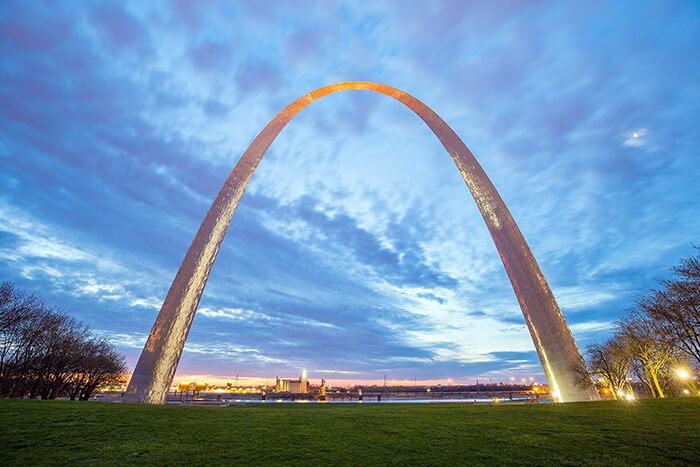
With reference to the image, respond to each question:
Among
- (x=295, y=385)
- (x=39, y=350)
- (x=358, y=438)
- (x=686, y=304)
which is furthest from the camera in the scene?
(x=295, y=385)

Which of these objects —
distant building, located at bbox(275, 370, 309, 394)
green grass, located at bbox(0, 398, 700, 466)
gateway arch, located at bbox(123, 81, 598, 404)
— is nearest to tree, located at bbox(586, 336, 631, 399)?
gateway arch, located at bbox(123, 81, 598, 404)

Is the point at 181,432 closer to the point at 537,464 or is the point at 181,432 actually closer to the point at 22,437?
the point at 22,437

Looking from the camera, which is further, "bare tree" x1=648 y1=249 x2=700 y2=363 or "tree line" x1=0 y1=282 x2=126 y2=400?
"tree line" x1=0 y1=282 x2=126 y2=400

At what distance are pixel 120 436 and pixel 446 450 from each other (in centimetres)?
880

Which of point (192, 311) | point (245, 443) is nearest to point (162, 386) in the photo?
point (192, 311)

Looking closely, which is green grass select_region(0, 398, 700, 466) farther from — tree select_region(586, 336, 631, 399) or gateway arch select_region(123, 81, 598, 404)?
tree select_region(586, 336, 631, 399)

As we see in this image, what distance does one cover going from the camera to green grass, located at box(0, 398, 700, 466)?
650cm

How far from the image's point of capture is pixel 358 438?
855 centimetres

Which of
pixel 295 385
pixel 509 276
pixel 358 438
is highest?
pixel 509 276

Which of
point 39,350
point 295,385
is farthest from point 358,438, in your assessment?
point 295,385

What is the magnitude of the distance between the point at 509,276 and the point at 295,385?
89.8 metres

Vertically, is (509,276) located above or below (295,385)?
above

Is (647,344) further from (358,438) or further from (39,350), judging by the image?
(39,350)

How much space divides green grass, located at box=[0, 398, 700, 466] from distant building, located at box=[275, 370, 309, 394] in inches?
3281
